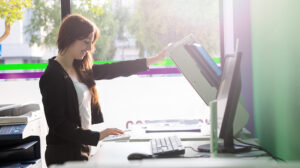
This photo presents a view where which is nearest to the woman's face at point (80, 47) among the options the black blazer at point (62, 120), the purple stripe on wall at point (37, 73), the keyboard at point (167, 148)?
the black blazer at point (62, 120)

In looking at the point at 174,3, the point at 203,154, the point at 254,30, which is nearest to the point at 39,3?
Result: the point at 174,3

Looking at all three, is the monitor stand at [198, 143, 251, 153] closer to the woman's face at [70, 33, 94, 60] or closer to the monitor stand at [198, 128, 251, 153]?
the monitor stand at [198, 128, 251, 153]

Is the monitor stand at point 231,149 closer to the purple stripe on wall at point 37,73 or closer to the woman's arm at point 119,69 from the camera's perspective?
the woman's arm at point 119,69

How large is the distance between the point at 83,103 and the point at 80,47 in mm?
335

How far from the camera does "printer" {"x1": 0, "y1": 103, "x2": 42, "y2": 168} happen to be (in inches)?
82.4

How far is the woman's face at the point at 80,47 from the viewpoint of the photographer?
6.91 feet

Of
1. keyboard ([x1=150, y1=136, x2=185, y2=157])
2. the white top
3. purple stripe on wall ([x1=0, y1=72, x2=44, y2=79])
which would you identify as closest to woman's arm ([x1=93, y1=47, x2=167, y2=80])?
the white top

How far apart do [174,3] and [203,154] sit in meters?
2.34

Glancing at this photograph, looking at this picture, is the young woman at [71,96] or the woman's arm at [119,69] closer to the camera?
the young woman at [71,96]

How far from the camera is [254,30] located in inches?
90.8

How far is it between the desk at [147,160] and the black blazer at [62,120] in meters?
0.15

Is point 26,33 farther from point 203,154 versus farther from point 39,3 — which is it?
point 203,154

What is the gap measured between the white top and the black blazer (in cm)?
6

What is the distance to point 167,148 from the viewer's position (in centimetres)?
155
